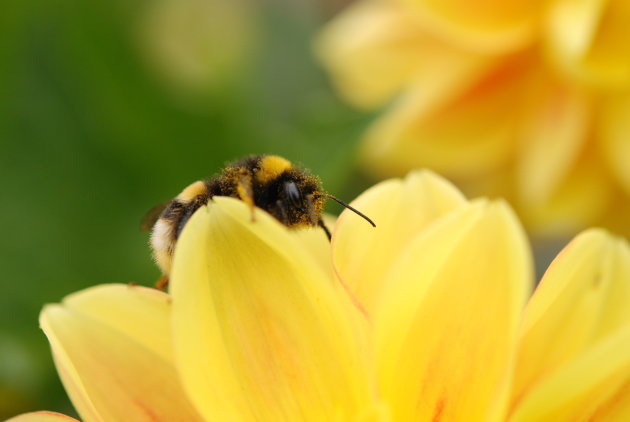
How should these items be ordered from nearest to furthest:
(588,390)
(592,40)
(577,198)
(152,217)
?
(588,390) → (152,217) → (592,40) → (577,198)

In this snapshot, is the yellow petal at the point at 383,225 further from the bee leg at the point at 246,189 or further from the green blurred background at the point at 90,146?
the green blurred background at the point at 90,146

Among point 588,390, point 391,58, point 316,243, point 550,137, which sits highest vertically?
point 391,58

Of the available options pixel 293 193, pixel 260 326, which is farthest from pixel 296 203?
pixel 260 326

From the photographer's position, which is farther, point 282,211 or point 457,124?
point 457,124

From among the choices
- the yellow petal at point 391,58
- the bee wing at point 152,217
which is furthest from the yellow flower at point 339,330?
the yellow petal at point 391,58

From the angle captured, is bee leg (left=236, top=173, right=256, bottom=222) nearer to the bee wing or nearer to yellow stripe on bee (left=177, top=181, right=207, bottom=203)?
yellow stripe on bee (left=177, top=181, right=207, bottom=203)

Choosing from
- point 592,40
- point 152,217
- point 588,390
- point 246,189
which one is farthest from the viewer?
point 592,40

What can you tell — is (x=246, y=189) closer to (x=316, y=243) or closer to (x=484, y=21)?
(x=316, y=243)
